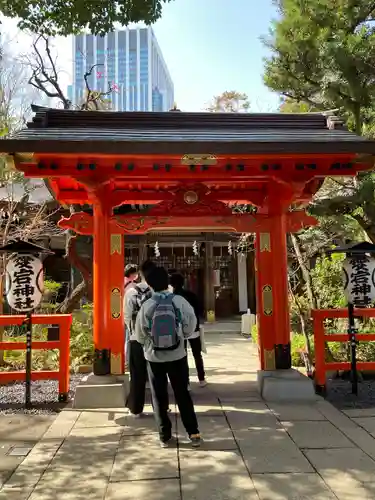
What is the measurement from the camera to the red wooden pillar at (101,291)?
6.04m

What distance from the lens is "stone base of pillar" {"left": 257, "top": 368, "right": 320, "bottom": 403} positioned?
589 centimetres

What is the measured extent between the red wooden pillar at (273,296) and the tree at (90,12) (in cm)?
342

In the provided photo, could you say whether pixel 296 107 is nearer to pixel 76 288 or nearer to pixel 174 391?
pixel 76 288

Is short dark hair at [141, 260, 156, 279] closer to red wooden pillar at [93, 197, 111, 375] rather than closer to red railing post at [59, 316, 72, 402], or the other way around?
red wooden pillar at [93, 197, 111, 375]

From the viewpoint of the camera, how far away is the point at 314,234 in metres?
9.92

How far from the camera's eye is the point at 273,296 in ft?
21.2

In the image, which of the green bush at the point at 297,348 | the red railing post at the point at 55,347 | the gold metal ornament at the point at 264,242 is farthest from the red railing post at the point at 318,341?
the red railing post at the point at 55,347

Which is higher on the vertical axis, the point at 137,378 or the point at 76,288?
the point at 76,288

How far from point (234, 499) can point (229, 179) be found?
4.54 m

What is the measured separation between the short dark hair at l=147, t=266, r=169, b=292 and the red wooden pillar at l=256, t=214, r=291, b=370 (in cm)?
262

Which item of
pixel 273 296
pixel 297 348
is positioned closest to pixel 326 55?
pixel 273 296

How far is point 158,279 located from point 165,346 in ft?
2.17

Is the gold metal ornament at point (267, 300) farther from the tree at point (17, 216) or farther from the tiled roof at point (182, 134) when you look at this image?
the tree at point (17, 216)

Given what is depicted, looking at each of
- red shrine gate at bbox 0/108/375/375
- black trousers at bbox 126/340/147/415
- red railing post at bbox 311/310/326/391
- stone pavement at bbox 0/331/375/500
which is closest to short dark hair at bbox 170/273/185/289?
red shrine gate at bbox 0/108/375/375
